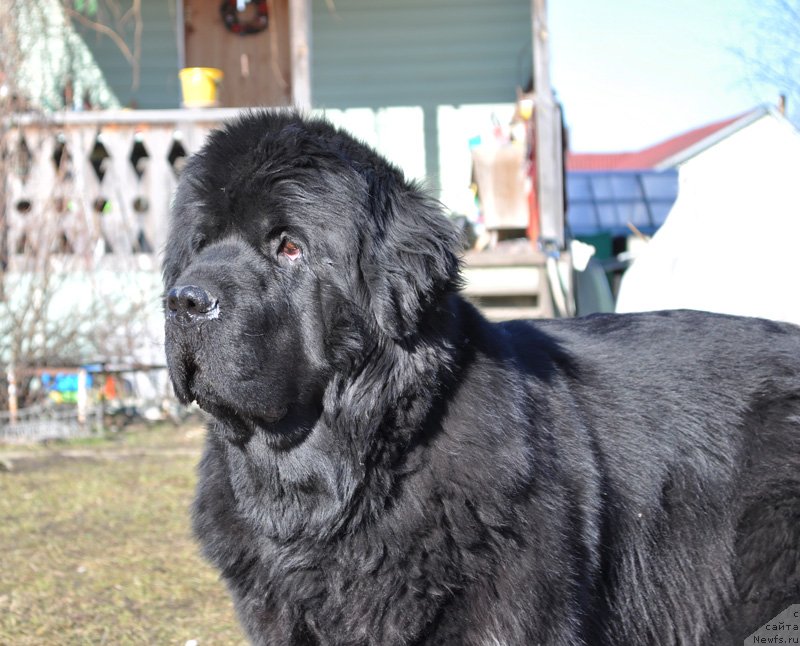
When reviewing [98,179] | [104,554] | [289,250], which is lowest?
[104,554]

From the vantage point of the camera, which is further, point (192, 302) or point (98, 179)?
point (98, 179)

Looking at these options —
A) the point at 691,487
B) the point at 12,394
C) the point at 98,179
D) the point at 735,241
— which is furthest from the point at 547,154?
the point at 691,487

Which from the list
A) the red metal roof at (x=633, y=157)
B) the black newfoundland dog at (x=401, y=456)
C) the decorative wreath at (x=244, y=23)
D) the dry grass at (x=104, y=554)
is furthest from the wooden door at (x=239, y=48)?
the red metal roof at (x=633, y=157)

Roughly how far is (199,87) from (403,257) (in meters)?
7.38

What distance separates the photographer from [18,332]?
7.92 m

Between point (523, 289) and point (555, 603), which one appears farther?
point (523, 289)

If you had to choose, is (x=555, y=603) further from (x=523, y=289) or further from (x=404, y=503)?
(x=523, y=289)

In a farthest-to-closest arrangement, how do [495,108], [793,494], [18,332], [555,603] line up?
[495,108]
[18,332]
[793,494]
[555,603]

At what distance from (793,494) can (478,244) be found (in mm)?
7012

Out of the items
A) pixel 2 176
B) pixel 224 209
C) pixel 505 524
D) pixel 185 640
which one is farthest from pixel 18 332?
pixel 505 524

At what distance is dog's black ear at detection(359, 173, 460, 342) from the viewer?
252 centimetres

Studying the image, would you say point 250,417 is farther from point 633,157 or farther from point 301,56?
point 633,157

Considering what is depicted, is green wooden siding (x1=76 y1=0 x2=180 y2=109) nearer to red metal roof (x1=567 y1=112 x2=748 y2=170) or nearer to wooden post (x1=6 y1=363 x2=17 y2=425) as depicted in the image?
wooden post (x1=6 y1=363 x2=17 y2=425)

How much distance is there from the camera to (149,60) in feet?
38.4
